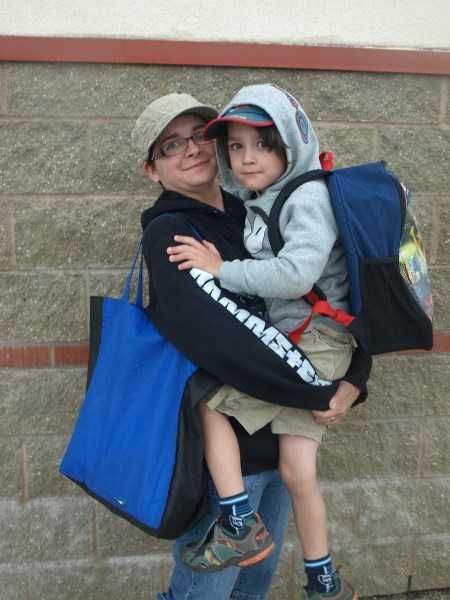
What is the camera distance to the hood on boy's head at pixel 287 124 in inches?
78.7

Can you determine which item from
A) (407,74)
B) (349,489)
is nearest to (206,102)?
(407,74)

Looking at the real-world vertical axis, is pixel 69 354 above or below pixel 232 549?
below

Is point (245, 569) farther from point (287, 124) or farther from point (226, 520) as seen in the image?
point (287, 124)

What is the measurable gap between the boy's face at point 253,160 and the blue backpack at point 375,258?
8cm

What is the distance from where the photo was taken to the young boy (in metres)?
1.93

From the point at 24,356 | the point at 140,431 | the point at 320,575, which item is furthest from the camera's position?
the point at 24,356

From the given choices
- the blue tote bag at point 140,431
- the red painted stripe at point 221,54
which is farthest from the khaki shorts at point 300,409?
the red painted stripe at point 221,54

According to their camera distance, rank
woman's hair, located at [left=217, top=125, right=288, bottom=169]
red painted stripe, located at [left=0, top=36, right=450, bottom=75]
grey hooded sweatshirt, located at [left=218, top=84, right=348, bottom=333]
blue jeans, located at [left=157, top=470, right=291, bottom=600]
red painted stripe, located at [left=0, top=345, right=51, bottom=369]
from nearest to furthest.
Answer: grey hooded sweatshirt, located at [left=218, top=84, right=348, bottom=333], woman's hair, located at [left=217, top=125, right=288, bottom=169], blue jeans, located at [left=157, top=470, right=291, bottom=600], red painted stripe, located at [left=0, top=36, right=450, bottom=75], red painted stripe, located at [left=0, top=345, right=51, bottom=369]

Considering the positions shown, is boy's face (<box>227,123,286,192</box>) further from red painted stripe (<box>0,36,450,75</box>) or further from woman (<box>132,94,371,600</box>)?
red painted stripe (<box>0,36,450,75</box>)

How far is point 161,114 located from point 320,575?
1483 mm

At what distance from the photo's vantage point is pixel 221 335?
6.27ft

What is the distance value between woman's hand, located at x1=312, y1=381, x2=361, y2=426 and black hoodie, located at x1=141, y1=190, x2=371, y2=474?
3 cm

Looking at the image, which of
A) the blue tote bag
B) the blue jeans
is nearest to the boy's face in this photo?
the blue tote bag

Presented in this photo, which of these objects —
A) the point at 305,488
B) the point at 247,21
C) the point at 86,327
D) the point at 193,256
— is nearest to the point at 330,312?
the point at 193,256
